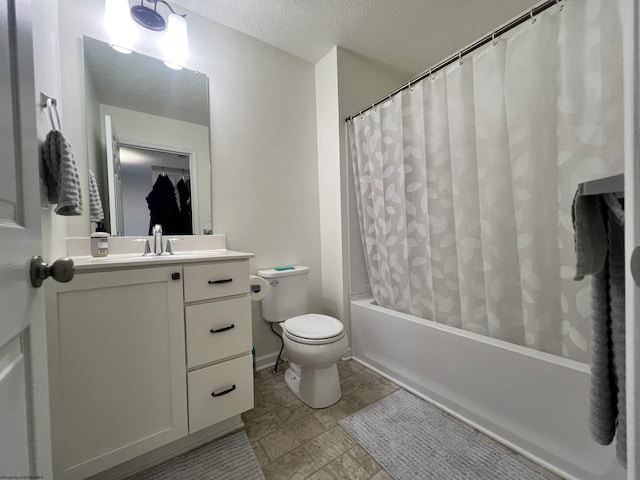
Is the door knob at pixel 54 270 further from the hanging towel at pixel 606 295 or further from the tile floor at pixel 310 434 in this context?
the tile floor at pixel 310 434

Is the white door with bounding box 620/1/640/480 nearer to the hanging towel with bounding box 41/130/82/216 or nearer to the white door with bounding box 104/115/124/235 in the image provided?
the hanging towel with bounding box 41/130/82/216

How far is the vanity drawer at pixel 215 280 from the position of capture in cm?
109

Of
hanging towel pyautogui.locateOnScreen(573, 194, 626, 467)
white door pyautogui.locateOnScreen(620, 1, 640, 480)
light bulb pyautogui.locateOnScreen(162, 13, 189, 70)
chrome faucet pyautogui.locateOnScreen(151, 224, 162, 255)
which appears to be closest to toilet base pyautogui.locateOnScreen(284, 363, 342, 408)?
chrome faucet pyautogui.locateOnScreen(151, 224, 162, 255)

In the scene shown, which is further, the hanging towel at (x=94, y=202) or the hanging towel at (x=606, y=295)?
the hanging towel at (x=94, y=202)

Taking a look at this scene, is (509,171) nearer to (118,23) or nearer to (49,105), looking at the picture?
(49,105)

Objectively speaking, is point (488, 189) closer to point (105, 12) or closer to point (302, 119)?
point (302, 119)

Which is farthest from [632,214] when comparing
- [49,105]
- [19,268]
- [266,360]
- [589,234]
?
[266,360]

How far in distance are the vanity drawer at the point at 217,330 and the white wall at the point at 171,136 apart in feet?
2.08

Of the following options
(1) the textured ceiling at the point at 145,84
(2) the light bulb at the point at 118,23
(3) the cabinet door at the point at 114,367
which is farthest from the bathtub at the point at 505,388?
(2) the light bulb at the point at 118,23

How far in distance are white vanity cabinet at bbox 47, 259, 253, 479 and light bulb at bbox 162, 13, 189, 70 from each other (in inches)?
50.2

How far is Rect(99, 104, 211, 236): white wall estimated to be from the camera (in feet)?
4.69

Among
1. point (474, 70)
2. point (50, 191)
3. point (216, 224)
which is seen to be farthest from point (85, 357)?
point (474, 70)

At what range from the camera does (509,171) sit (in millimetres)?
1127

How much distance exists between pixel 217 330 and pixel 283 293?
61cm
